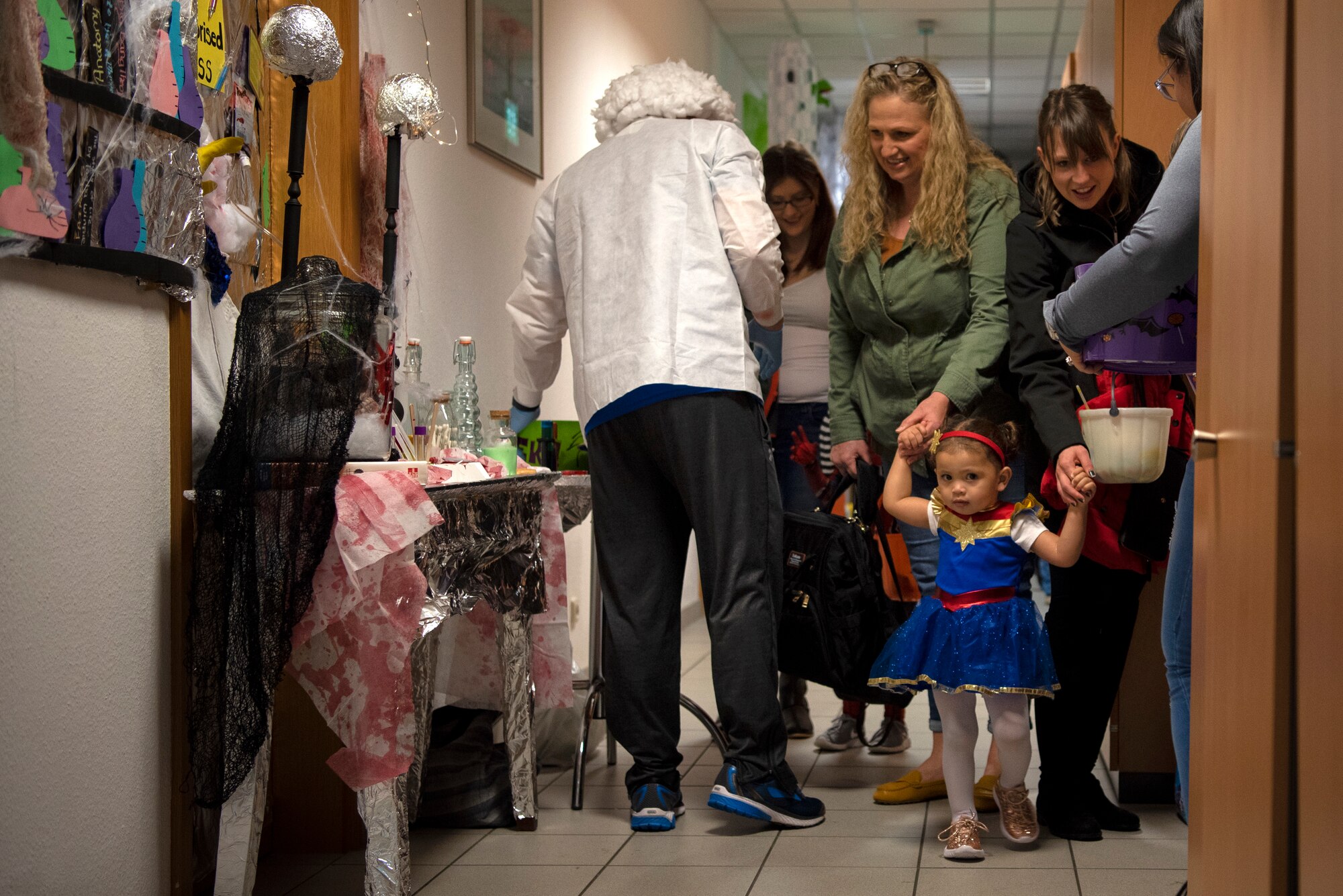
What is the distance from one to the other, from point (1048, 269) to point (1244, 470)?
1.31 m

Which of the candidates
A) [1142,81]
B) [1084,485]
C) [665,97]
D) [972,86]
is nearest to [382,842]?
[1084,485]

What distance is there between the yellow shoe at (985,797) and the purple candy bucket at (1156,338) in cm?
119

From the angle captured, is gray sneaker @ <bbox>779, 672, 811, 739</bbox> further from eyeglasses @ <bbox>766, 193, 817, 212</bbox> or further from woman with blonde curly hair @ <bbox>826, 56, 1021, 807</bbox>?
eyeglasses @ <bbox>766, 193, 817, 212</bbox>

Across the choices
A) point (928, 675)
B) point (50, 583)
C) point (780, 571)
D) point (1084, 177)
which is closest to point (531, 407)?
point (780, 571)

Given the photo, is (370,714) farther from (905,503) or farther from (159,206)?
(905,503)

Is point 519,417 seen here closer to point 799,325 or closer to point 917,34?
point 799,325

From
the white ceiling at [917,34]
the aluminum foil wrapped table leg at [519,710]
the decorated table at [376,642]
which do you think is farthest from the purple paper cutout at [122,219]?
the white ceiling at [917,34]

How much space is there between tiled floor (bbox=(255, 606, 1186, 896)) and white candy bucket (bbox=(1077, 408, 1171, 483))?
710 mm

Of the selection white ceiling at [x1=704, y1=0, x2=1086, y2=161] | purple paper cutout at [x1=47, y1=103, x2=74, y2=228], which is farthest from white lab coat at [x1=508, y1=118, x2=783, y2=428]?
white ceiling at [x1=704, y1=0, x2=1086, y2=161]

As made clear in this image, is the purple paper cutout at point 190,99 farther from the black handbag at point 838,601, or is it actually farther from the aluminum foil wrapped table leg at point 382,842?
the black handbag at point 838,601

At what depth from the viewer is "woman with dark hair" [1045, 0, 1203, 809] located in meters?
1.52

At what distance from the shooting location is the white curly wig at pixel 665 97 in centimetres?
267

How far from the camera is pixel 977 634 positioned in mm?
2344

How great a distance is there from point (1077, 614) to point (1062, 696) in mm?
161
